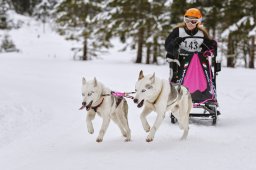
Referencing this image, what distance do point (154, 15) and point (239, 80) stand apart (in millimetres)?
12676

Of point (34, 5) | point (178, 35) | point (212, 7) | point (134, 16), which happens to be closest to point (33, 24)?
point (34, 5)

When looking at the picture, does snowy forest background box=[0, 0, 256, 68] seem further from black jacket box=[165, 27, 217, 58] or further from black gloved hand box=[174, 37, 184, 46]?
black gloved hand box=[174, 37, 184, 46]

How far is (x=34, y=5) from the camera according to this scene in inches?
2667

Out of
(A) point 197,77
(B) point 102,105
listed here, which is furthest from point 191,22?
(B) point 102,105

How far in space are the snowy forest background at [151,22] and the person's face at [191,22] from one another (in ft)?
46.0

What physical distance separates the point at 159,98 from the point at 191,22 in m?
2.32

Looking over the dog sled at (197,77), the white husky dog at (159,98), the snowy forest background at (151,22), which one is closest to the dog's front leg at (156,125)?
the white husky dog at (159,98)

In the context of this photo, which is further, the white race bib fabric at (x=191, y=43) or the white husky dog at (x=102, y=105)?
the white race bib fabric at (x=191, y=43)

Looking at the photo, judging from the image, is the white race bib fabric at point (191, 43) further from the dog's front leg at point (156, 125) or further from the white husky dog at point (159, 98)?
the dog's front leg at point (156, 125)

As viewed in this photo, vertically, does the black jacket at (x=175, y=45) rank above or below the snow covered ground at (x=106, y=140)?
above

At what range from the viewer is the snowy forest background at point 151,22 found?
78.0 feet

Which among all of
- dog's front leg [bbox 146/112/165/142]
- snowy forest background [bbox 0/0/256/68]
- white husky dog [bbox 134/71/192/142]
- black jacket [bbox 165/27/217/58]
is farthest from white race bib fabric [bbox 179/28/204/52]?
snowy forest background [bbox 0/0/256/68]

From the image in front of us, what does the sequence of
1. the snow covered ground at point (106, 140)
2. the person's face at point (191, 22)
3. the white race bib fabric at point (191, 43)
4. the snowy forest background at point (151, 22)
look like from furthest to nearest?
the snowy forest background at point (151, 22), the white race bib fabric at point (191, 43), the person's face at point (191, 22), the snow covered ground at point (106, 140)

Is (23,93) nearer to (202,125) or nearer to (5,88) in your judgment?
(5,88)
